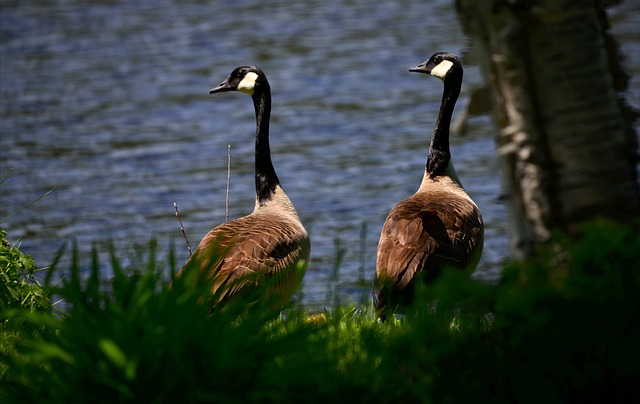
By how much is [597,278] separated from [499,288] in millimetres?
377

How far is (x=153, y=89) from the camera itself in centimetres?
1798

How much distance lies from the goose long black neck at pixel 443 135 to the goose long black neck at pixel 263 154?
1175mm

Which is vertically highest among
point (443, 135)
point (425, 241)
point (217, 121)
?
point (443, 135)

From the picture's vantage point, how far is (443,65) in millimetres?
8484

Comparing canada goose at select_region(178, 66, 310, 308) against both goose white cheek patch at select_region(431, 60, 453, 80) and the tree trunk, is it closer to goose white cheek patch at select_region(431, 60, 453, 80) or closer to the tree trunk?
goose white cheek patch at select_region(431, 60, 453, 80)

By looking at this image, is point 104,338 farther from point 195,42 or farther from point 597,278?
point 195,42

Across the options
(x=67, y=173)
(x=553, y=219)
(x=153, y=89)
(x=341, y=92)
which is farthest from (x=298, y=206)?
A: (x=553, y=219)

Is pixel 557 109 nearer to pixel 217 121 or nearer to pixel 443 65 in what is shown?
pixel 443 65

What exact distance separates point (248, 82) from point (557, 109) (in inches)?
171

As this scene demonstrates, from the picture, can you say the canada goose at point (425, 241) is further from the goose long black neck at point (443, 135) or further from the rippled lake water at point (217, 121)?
the rippled lake water at point (217, 121)

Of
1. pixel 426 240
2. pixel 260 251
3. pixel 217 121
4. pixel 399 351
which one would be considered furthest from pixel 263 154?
pixel 217 121

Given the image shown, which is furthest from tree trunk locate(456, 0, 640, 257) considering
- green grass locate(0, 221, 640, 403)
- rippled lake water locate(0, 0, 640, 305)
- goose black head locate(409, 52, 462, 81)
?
goose black head locate(409, 52, 462, 81)

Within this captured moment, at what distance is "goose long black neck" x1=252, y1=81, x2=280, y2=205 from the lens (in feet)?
26.5

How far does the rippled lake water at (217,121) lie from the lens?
12.1 m
